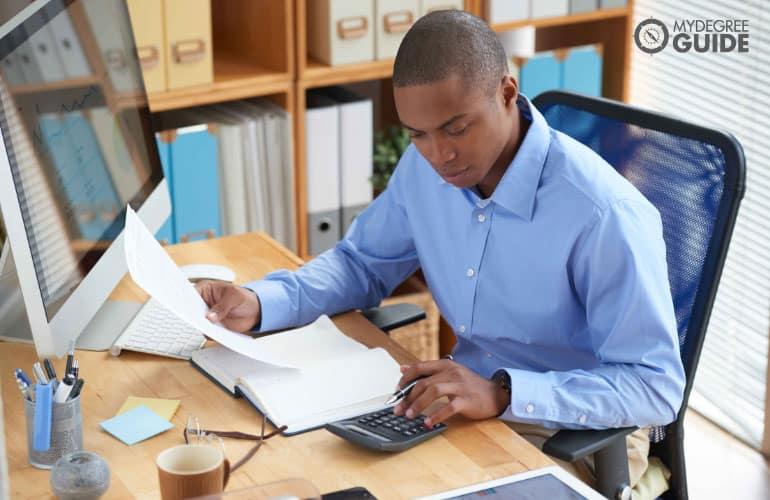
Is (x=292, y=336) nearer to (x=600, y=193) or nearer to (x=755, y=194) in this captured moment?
(x=600, y=193)

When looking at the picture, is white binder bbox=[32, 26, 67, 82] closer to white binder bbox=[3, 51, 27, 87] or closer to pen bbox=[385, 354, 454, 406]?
white binder bbox=[3, 51, 27, 87]

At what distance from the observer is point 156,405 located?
5.32 feet

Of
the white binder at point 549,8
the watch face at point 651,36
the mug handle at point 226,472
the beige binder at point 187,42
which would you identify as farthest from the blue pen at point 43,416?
the watch face at point 651,36

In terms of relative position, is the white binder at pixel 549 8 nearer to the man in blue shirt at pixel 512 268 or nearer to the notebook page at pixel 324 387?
the man in blue shirt at pixel 512 268

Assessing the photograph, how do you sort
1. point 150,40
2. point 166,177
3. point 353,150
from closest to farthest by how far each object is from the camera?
point 150,40
point 166,177
point 353,150

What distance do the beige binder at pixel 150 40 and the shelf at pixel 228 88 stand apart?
1.6 inches

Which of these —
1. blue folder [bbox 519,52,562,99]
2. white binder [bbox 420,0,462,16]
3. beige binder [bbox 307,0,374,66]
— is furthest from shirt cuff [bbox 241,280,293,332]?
blue folder [bbox 519,52,562,99]

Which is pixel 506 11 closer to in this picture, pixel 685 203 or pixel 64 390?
pixel 685 203

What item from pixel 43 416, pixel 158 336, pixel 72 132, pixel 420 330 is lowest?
pixel 420 330

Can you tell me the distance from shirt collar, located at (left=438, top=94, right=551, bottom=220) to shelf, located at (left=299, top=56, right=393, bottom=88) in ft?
4.04

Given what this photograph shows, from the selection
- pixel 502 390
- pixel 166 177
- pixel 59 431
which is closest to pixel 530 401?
pixel 502 390

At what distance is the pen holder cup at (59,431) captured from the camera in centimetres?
145

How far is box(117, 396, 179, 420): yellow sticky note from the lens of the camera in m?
1.60

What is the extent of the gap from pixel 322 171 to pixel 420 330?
52 centimetres
